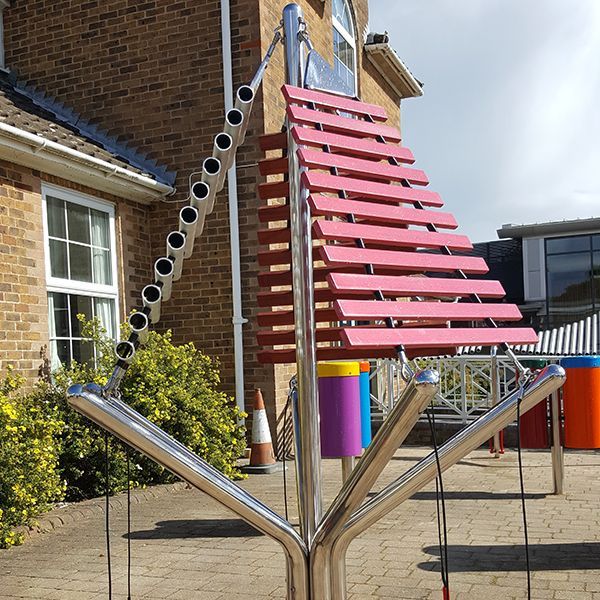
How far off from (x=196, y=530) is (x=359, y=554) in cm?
153

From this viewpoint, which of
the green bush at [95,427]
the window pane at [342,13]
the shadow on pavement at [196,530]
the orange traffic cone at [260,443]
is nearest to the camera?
the green bush at [95,427]

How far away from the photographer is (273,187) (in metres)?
2.98

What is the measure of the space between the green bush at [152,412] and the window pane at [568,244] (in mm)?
22222

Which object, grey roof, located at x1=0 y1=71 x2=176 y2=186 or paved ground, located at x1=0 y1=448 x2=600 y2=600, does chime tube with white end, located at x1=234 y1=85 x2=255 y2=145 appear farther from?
grey roof, located at x1=0 y1=71 x2=176 y2=186

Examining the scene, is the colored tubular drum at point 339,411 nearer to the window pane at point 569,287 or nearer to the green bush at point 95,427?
the green bush at point 95,427

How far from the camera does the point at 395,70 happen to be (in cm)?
1512

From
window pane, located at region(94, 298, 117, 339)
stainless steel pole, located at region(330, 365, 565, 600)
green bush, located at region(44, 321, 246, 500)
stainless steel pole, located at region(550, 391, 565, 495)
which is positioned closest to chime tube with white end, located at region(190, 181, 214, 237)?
stainless steel pole, located at region(330, 365, 565, 600)

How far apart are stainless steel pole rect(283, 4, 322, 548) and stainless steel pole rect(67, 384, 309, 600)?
0.11 meters

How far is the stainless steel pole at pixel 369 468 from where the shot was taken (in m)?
2.07

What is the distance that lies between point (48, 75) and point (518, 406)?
→ 32.9 ft

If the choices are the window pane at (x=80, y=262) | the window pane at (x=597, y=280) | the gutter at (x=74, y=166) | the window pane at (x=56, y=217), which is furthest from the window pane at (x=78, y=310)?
the window pane at (x=597, y=280)

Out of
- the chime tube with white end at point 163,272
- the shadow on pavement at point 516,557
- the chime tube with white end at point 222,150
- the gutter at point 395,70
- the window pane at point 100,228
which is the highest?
the gutter at point 395,70

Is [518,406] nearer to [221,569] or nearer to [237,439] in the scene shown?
[221,569]

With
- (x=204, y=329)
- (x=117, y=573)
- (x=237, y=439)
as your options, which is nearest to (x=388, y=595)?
(x=117, y=573)
